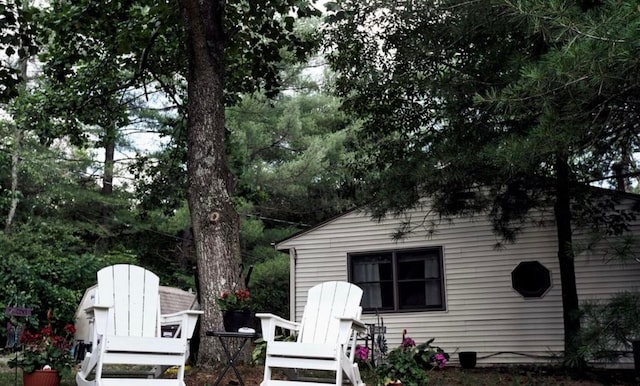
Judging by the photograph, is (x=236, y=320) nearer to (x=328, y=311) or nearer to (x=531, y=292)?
(x=328, y=311)

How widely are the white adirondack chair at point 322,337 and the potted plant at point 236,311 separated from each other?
0.42 metres

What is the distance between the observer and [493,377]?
739 centimetres

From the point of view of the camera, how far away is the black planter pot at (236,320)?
497 cm

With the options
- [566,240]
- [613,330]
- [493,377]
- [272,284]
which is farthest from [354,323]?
[272,284]

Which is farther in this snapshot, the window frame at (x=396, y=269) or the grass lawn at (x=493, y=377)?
the window frame at (x=396, y=269)

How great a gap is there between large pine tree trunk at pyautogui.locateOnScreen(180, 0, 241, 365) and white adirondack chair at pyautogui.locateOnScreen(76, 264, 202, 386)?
46.4 inches

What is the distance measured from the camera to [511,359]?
375 inches

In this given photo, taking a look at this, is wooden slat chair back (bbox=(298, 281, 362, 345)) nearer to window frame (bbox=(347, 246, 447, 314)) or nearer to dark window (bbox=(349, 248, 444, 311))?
window frame (bbox=(347, 246, 447, 314))

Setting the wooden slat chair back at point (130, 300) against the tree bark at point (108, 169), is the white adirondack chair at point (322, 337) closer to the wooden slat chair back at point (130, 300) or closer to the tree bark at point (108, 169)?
the wooden slat chair back at point (130, 300)

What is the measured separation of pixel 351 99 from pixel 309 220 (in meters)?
10.8

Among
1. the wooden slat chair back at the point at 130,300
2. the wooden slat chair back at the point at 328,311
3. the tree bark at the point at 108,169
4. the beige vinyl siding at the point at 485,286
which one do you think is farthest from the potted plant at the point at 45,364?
the tree bark at the point at 108,169

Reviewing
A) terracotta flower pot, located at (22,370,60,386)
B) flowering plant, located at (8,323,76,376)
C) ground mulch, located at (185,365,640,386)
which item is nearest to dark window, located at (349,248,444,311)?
ground mulch, located at (185,365,640,386)

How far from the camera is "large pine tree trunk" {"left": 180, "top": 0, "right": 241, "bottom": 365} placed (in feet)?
19.7

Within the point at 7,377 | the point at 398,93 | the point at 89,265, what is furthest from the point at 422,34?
the point at 89,265
